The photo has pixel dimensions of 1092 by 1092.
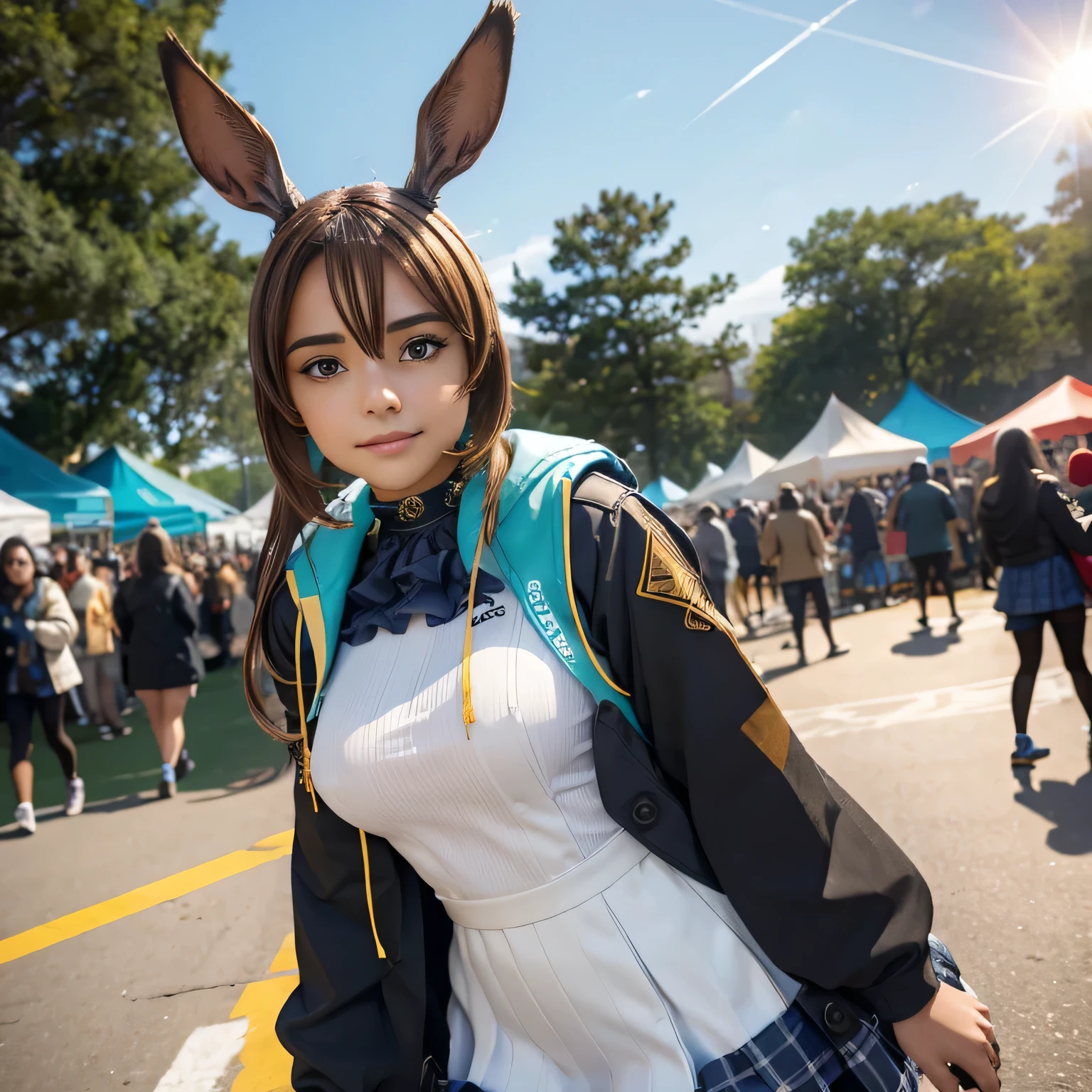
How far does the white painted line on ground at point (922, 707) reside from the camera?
5.82 m

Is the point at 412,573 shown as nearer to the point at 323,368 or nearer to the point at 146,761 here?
the point at 323,368

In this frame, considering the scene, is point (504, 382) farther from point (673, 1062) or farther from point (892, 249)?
point (892, 249)

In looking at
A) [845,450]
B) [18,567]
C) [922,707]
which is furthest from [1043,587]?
[845,450]

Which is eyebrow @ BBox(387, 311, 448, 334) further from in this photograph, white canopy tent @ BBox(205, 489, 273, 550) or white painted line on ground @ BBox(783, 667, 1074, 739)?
white canopy tent @ BBox(205, 489, 273, 550)

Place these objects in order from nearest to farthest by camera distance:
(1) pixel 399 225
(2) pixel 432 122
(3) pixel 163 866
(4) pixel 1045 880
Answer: (1) pixel 399 225 < (2) pixel 432 122 < (4) pixel 1045 880 < (3) pixel 163 866

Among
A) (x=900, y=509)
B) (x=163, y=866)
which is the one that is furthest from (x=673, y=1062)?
(x=900, y=509)

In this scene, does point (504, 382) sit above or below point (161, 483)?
below

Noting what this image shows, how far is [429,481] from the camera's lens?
1.41 metres

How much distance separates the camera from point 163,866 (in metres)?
4.76

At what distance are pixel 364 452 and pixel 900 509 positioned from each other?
8848 millimetres

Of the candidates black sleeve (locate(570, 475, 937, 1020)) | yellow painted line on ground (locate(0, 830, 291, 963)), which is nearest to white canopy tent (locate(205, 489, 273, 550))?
yellow painted line on ground (locate(0, 830, 291, 963))

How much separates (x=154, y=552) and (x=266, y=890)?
3382 mm

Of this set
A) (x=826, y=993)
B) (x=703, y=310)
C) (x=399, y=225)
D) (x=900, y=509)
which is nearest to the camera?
(x=826, y=993)

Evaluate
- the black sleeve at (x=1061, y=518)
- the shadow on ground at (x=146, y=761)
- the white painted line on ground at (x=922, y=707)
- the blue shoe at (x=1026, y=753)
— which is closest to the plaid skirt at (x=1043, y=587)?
the black sleeve at (x=1061, y=518)
